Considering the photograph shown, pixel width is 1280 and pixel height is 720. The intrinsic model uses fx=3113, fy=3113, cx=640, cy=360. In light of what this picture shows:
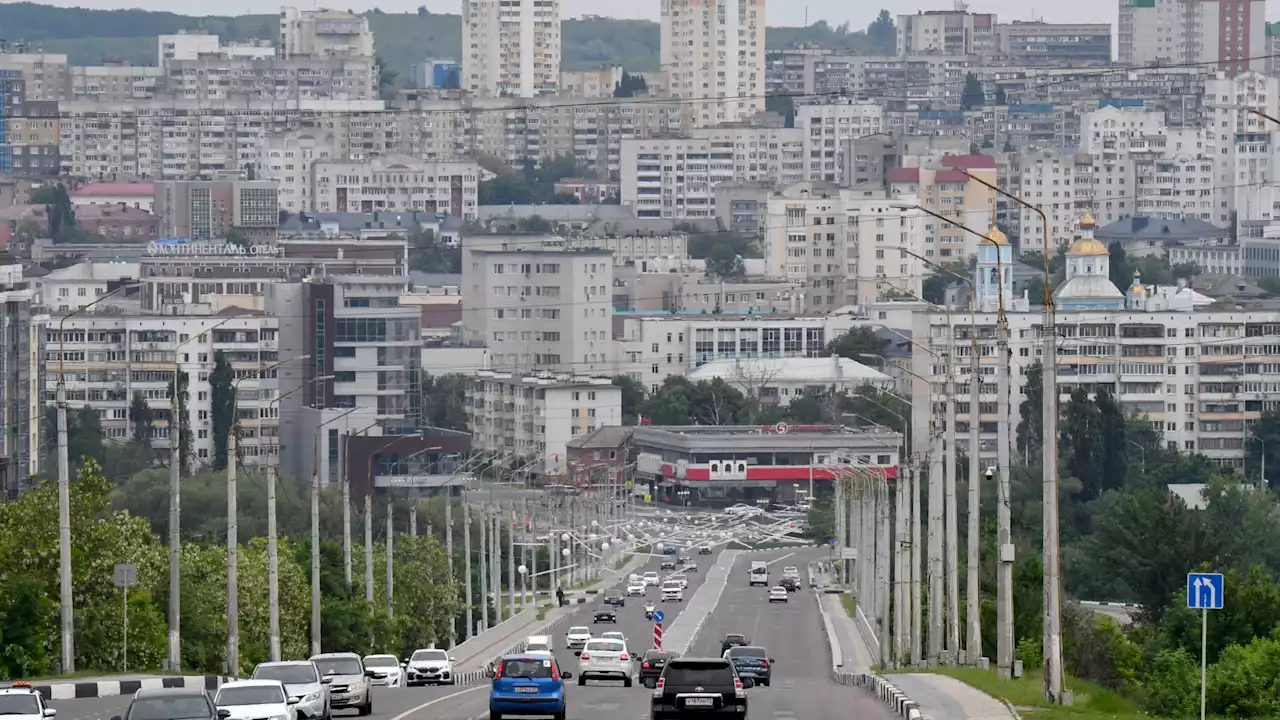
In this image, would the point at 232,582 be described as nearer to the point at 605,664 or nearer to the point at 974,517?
the point at 605,664

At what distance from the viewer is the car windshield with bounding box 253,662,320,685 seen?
116 ft

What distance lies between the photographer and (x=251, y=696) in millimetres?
32031

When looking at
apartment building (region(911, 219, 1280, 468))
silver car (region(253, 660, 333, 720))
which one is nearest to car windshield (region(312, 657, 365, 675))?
silver car (region(253, 660, 333, 720))

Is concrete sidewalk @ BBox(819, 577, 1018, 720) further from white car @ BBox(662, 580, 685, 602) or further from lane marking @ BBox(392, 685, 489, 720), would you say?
white car @ BBox(662, 580, 685, 602)

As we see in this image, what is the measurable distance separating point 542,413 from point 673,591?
6355 cm

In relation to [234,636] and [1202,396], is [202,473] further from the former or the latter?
[234,636]

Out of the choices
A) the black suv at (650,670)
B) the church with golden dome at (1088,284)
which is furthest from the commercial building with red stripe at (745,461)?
the black suv at (650,670)


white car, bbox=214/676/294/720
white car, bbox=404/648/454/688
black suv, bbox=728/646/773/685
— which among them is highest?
white car, bbox=214/676/294/720

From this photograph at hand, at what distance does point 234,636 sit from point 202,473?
85622mm

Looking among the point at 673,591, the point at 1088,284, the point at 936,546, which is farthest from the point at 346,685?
the point at 1088,284

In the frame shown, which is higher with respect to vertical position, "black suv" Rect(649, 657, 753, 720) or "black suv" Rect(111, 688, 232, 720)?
"black suv" Rect(111, 688, 232, 720)

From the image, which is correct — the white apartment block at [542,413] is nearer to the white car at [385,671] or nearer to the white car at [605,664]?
the white car at [605,664]

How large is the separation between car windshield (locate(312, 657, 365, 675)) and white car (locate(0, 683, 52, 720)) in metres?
6.77

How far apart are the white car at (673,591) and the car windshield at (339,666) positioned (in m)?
67.6
